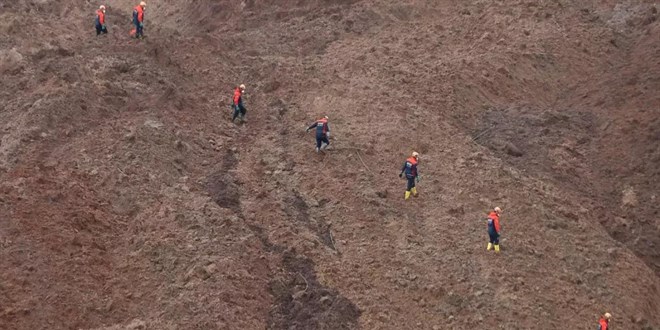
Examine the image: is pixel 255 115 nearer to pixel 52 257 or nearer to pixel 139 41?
pixel 139 41

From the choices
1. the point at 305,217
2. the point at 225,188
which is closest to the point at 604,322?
the point at 305,217

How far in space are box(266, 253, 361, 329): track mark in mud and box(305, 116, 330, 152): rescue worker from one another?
13.0 feet

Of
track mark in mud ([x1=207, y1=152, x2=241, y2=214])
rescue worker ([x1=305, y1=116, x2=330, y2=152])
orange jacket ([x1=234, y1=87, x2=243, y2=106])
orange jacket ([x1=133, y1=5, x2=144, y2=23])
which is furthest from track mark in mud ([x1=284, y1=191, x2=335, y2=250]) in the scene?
orange jacket ([x1=133, y1=5, x2=144, y2=23])

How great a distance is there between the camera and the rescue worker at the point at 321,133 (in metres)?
17.0

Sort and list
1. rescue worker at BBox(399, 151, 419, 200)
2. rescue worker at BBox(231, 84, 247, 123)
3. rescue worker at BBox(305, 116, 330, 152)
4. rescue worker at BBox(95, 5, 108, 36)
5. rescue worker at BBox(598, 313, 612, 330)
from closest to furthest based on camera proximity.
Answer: rescue worker at BBox(598, 313, 612, 330)
rescue worker at BBox(399, 151, 419, 200)
rescue worker at BBox(305, 116, 330, 152)
rescue worker at BBox(231, 84, 247, 123)
rescue worker at BBox(95, 5, 108, 36)

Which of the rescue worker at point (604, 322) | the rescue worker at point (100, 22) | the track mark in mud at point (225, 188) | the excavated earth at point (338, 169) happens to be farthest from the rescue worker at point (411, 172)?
the rescue worker at point (100, 22)

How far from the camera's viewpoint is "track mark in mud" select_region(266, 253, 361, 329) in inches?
505

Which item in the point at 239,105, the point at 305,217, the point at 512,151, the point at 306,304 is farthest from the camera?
the point at 239,105

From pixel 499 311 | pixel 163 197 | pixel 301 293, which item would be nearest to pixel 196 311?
pixel 301 293

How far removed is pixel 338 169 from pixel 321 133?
2.98ft

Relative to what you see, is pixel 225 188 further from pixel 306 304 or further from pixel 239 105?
pixel 306 304

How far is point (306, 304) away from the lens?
13234mm

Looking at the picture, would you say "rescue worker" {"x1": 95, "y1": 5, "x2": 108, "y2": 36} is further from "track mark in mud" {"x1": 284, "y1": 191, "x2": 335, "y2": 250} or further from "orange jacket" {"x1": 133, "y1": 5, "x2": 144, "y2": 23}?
"track mark in mud" {"x1": 284, "y1": 191, "x2": 335, "y2": 250}

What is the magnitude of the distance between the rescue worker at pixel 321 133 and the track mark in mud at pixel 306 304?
3.95 meters
